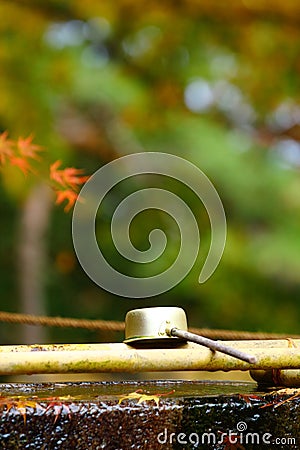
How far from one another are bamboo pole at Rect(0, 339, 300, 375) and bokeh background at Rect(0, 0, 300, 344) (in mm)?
2538

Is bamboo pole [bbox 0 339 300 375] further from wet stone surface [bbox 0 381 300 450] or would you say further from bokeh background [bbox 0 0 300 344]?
bokeh background [bbox 0 0 300 344]

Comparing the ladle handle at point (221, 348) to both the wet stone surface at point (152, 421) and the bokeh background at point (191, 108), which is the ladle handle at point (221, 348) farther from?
the bokeh background at point (191, 108)

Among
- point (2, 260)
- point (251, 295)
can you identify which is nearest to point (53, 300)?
point (2, 260)

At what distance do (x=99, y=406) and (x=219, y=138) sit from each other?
3.00 m

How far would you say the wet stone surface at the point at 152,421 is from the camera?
799 mm

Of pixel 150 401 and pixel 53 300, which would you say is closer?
pixel 150 401

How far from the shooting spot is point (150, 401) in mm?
845

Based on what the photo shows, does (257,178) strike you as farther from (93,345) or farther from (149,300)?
(93,345)

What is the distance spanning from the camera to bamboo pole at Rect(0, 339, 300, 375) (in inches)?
31.0

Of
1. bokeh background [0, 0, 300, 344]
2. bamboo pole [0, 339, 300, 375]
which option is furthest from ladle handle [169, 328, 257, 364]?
bokeh background [0, 0, 300, 344]

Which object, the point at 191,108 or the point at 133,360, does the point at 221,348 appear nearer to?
the point at 133,360

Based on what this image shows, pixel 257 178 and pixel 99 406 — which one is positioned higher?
pixel 257 178


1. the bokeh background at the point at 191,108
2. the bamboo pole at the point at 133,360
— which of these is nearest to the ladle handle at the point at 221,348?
the bamboo pole at the point at 133,360

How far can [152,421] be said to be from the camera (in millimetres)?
838
